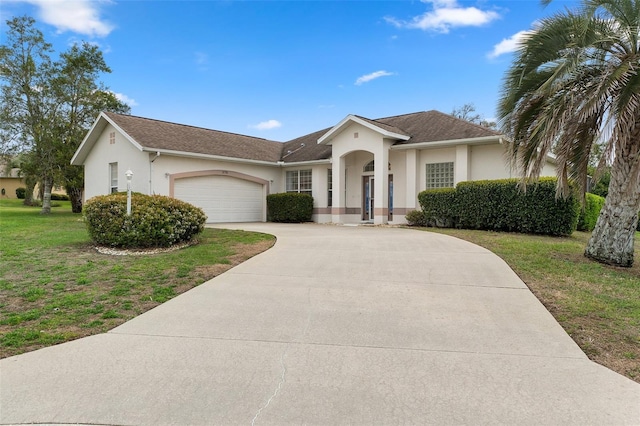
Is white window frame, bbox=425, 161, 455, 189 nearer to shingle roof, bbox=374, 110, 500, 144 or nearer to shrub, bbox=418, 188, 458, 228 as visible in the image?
shingle roof, bbox=374, 110, 500, 144

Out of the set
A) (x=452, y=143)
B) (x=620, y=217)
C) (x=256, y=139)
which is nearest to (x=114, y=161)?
(x=256, y=139)

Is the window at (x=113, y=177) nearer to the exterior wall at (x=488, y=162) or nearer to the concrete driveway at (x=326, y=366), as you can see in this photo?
the concrete driveway at (x=326, y=366)

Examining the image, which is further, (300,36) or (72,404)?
(300,36)

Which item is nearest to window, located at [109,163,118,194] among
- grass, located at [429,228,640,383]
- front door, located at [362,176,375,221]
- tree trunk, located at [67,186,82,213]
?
tree trunk, located at [67,186,82,213]

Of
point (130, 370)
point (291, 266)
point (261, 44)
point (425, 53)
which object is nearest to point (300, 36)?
point (261, 44)

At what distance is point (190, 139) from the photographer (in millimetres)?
20156

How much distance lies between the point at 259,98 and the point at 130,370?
19.3 m

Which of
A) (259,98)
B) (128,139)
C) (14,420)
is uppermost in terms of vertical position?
(259,98)

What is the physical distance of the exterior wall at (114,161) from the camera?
18.0 m

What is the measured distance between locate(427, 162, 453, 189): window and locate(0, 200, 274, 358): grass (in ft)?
31.4

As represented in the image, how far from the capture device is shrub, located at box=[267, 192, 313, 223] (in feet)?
69.1

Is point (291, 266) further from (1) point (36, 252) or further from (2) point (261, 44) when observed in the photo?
(2) point (261, 44)

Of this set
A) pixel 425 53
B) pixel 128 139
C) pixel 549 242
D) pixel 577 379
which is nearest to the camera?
pixel 577 379

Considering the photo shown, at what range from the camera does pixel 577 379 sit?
3.59m
